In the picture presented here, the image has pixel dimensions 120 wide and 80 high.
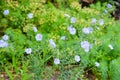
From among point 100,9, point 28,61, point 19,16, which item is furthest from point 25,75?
point 100,9

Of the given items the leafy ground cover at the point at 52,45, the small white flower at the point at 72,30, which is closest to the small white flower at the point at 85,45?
the leafy ground cover at the point at 52,45

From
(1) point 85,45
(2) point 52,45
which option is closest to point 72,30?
(1) point 85,45

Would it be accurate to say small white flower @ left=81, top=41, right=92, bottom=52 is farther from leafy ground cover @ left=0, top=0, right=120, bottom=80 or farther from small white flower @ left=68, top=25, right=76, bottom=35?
→ small white flower @ left=68, top=25, right=76, bottom=35

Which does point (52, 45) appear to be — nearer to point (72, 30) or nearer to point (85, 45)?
point (85, 45)

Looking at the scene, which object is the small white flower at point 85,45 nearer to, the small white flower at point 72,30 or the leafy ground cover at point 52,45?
the leafy ground cover at point 52,45

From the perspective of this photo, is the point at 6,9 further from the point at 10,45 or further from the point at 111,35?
the point at 111,35

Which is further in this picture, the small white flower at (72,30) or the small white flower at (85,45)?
the small white flower at (72,30)

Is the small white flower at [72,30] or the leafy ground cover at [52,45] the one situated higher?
the small white flower at [72,30]

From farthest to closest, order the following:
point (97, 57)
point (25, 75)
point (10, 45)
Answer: point (97, 57)
point (10, 45)
point (25, 75)
